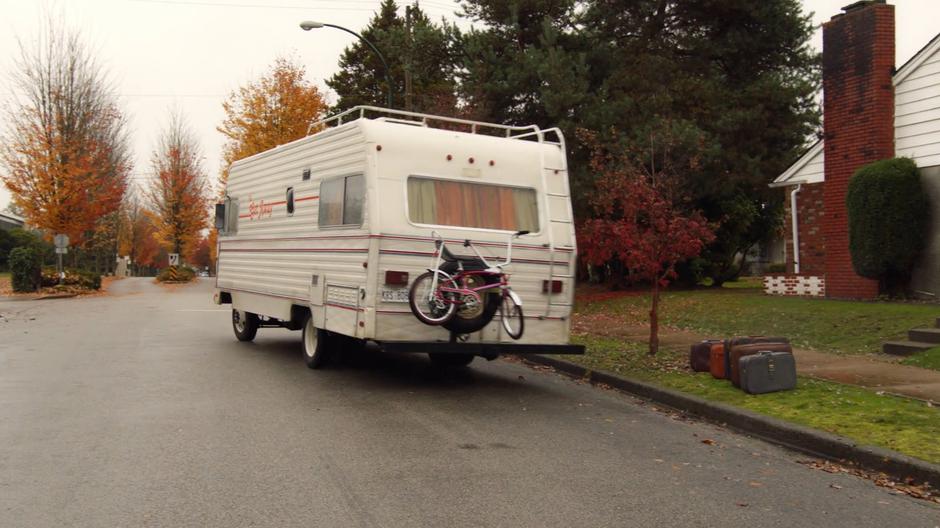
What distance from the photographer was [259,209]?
42.3 feet

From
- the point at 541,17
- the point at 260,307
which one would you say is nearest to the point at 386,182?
the point at 260,307

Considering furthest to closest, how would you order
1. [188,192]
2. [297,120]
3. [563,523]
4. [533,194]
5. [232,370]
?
1. [188,192]
2. [297,120]
3. [232,370]
4. [533,194]
5. [563,523]

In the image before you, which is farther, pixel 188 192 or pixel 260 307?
pixel 188 192

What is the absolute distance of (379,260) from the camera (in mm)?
9078

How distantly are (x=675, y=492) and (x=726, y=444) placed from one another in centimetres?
180

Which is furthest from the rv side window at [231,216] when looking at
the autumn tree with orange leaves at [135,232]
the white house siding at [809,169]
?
the autumn tree with orange leaves at [135,232]

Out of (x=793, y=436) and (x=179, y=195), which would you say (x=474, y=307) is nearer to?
(x=793, y=436)

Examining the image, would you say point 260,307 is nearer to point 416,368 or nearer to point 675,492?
point 416,368

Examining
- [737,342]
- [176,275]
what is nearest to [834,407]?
[737,342]

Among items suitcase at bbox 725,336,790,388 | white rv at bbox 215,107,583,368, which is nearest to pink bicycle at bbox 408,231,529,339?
white rv at bbox 215,107,583,368

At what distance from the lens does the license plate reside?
29.9 feet

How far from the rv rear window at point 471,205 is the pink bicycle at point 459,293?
0.38m

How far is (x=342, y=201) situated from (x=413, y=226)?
1.16 metres

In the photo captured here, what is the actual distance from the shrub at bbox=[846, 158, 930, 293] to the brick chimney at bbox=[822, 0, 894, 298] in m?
0.98
